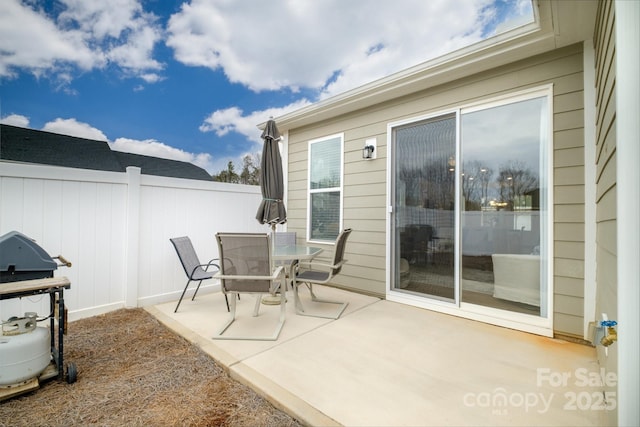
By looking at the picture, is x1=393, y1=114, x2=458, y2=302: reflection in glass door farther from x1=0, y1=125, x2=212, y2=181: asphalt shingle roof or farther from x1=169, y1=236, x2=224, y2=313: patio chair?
x1=0, y1=125, x2=212, y2=181: asphalt shingle roof

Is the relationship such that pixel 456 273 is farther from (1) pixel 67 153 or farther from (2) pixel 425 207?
(1) pixel 67 153

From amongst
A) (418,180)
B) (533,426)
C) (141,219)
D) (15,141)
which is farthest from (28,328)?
(15,141)

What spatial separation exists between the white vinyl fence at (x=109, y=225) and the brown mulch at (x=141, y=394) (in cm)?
80

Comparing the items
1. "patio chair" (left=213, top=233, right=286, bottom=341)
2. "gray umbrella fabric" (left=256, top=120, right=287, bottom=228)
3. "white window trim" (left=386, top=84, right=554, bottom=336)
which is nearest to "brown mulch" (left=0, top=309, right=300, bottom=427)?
"patio chair" (left=213, top=233, right=286, bottom=341)

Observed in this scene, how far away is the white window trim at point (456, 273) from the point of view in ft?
8.49

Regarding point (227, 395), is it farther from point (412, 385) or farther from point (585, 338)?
point (585, 338)

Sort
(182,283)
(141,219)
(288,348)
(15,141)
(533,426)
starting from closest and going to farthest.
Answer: (533,426) < (288,348) < (141,219) < (182,283) < (15,141)

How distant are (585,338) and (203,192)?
4806 mm

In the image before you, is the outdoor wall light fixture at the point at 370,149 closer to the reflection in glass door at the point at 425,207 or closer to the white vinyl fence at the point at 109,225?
the reflection in glass door at the point at 425,207

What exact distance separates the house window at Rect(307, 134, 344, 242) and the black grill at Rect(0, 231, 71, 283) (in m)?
3.38

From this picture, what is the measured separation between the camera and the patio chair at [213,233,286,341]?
2.46 metres

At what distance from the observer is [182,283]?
3889 millimetres

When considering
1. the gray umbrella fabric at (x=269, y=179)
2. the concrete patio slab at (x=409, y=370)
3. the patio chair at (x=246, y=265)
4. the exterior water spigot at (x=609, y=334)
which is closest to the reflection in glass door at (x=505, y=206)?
the concrete patio slab at (x=409, y=370)

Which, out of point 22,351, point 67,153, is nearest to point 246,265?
point 22,351
